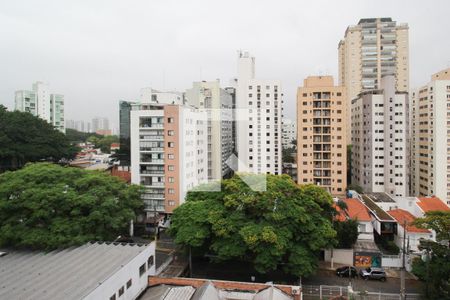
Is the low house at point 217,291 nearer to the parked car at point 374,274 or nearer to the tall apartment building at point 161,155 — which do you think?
the parked car at point 374,274

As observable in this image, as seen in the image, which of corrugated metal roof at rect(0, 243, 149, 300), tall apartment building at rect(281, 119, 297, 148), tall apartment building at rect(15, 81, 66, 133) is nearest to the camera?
corrugated metal roof at rect(0, 243, 149, 300)

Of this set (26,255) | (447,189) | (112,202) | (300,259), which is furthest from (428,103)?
(26,255)

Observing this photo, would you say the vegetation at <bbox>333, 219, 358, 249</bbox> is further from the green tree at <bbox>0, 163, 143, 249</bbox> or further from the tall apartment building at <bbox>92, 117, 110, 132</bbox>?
the tall apartment building at <bbox>92, 117, 110, 132</bbox>

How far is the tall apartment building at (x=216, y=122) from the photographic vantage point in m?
27.4

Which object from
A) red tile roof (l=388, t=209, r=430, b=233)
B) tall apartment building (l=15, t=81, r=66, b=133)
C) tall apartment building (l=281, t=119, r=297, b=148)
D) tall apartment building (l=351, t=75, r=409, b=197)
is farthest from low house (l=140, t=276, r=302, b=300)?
tall apartment building (l=281, t=119, r=297, b=148)

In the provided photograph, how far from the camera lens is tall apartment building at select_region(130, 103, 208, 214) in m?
20.1

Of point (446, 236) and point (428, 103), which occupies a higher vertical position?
point (428, 103)

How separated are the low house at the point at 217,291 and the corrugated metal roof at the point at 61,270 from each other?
Answer: 1463mm

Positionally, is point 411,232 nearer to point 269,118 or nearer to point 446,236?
point 446,236

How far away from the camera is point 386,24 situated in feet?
123

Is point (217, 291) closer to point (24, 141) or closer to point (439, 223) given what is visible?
point (439, 223)

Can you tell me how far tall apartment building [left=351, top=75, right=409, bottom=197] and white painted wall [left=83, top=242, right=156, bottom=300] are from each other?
2021 cm

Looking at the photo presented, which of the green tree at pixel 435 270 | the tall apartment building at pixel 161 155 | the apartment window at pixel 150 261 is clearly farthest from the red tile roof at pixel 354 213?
the tall apartment building at pixel 161 155

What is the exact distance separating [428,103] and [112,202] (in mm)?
25407
